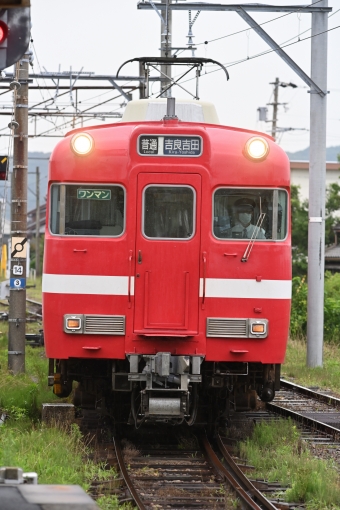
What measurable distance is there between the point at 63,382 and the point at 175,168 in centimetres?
259

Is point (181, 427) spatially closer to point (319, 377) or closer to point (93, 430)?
point (93, 430)

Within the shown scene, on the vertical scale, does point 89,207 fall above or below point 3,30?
below

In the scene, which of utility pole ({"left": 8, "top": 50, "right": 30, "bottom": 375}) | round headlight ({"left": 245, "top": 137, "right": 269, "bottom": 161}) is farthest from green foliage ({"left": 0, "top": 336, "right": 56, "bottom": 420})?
round headlight ({"left": 245, "top": 137, "right": 269, "bottom": 161})

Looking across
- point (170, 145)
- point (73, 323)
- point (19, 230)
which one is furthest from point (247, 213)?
point (19, 230)

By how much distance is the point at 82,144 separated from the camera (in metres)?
9.33

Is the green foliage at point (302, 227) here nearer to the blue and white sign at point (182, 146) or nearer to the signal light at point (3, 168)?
the signal light at point (3, 168)

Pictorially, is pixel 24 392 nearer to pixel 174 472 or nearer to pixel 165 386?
pixel 165 386

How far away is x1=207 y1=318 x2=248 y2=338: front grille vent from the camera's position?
30.1 ft

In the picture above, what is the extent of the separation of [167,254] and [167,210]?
1.51ft

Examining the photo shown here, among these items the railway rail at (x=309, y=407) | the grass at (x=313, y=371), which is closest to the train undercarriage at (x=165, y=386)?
the railway rail at (x=309, y=407)

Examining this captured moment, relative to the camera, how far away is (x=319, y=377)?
51.1 ft

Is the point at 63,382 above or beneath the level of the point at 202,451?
above

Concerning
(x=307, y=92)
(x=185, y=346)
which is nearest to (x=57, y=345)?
(x=185, y=346)

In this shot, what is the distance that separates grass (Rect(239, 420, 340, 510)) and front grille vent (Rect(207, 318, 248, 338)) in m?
1.17
